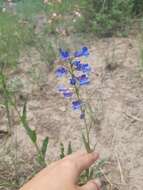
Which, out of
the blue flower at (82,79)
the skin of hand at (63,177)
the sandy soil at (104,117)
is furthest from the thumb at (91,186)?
the sandy soil at (104,117)

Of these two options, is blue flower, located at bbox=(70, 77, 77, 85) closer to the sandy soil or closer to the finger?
the finger

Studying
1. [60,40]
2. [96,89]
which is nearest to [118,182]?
[96,89]

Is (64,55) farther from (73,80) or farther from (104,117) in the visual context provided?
(104,117)

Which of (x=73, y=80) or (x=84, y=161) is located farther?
(x=73, y=80)

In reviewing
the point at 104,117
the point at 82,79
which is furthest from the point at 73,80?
the point at 104,117

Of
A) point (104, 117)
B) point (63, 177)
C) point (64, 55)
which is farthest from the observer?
point (104, 117)

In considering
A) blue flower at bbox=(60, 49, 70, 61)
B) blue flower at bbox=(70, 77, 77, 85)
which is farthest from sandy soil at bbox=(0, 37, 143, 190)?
blue flower at bbox=(60, 49, 70, 61)

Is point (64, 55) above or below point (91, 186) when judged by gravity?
above
